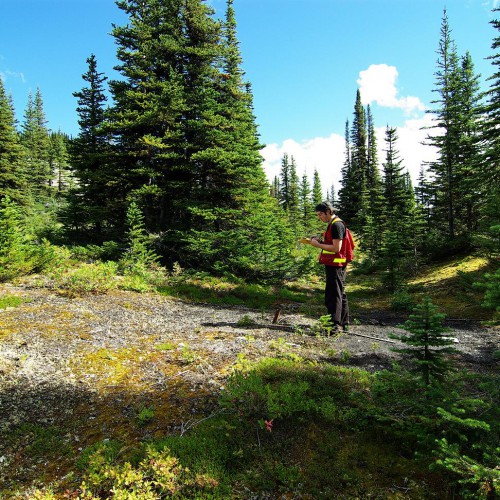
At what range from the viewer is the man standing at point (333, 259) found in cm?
634

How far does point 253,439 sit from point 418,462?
4.65 ft

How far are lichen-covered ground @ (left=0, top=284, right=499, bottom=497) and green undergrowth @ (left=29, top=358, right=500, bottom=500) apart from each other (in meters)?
0.35

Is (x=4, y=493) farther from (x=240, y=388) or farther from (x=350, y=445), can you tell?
(x=350, y=445)

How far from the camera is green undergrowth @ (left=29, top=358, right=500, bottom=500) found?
237 centimetres

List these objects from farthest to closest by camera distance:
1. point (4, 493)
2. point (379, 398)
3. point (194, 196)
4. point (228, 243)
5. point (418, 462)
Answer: point (194, 196)
point (228, 243)
point (379, 398)
point (418, 462)
point (4, 493)

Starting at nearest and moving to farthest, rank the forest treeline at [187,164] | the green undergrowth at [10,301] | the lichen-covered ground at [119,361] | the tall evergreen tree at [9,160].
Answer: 1. the lichen-covered ground at [119,361]
2. the green undergrowth at [10,301]
3. the forest treeline at [187,164]
4. the tall evergreen tree at [9,160]

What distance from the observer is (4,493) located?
2479 mm

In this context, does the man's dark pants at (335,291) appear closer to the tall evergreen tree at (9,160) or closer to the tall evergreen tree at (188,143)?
the tall evergreen tree at (188,143)

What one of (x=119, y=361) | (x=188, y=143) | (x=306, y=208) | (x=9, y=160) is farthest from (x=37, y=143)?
(x=119, y=361)

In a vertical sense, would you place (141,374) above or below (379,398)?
below

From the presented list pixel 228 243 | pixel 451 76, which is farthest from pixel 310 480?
pixel 451 76

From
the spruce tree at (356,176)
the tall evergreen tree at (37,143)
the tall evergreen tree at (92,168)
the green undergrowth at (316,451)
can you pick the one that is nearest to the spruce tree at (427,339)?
the green undergrowth at (316,451)

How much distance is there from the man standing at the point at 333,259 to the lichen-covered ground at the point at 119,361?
2.07 feet

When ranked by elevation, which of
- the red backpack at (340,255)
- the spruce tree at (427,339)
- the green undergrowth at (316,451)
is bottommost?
the green undergrowth at (316,451)
